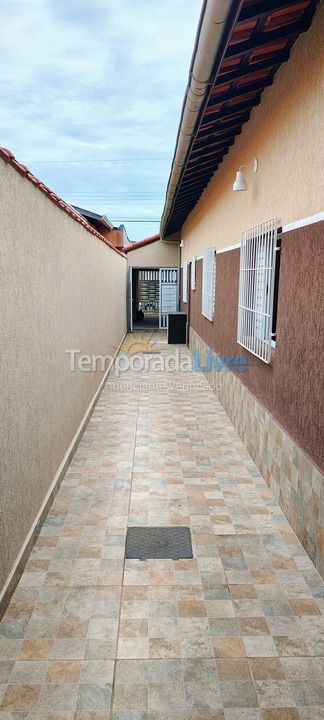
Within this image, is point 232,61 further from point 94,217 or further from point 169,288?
point 169,288

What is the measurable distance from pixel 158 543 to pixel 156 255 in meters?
14.9

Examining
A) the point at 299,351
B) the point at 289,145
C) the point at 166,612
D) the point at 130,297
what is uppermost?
the point at 289,145

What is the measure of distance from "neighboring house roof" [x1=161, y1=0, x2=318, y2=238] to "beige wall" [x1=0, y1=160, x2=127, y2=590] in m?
1.36

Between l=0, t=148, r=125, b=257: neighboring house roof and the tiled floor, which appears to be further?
l=0, t=148, r=125, b=257: neighboring house roof

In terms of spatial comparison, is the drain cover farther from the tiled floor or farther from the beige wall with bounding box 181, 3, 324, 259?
the beige wall with bounding box 181, 3, 324, 259

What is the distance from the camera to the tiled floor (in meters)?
2.40

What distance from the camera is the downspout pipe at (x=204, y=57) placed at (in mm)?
2547

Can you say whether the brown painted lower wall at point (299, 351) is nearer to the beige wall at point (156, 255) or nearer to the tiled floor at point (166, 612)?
the tiled floor at point (166, 612)

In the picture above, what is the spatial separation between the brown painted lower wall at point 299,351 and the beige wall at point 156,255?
12963 millimetres

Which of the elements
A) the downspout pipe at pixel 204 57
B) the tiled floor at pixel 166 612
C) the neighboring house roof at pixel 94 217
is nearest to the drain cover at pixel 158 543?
the tiled floor at pixel 166 612

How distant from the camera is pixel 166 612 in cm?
301

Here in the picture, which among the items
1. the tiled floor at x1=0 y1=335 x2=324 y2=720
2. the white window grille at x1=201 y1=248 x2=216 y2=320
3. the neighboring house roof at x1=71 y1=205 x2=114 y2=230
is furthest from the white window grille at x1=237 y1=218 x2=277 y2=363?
the neighboring house roof at x1=71 y1=205 x2=114 y2=230

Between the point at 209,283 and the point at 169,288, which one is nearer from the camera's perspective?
the point at 209,283

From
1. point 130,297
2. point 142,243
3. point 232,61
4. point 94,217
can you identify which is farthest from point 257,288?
point 142,243
